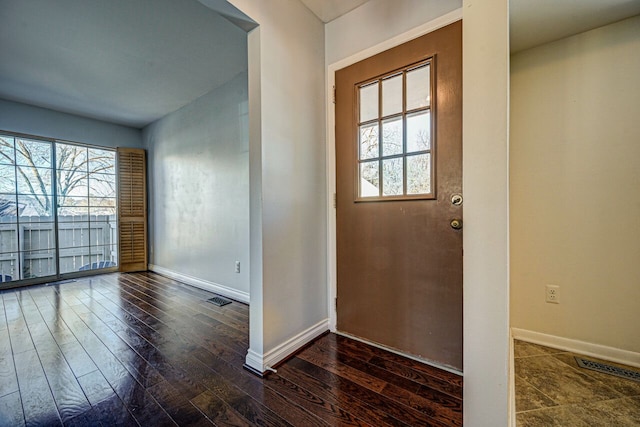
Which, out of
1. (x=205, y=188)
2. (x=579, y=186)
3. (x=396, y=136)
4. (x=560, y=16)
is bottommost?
(x=579, y=186)

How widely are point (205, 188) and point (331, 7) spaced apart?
2378 millimetres

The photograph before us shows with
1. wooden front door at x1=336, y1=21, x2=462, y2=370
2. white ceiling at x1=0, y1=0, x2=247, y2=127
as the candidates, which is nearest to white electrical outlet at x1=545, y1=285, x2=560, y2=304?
wooden front door at x1=336, y1=21, x2=462, y2=370

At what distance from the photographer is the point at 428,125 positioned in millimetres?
1564

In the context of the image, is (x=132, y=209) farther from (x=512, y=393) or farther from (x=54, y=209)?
(x=512, y=393)

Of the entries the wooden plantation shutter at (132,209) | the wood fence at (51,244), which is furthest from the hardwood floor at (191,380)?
the wooden plantation shutter at (132,209)

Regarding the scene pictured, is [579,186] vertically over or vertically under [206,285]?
over

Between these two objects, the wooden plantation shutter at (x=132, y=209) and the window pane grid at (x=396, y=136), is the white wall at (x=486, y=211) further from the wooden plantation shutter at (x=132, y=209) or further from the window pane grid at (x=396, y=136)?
the wooden plantation shutter at (x=132, y=209)

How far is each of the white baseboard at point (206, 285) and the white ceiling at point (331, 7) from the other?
2.65 metres

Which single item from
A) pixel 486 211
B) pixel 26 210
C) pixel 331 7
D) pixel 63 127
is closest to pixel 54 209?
pixel 26 210

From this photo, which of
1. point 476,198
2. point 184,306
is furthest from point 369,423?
point 184,306

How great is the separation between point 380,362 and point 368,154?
1407mm

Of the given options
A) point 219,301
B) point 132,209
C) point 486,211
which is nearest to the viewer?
point 486,211

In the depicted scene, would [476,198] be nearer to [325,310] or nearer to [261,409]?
[261,409]

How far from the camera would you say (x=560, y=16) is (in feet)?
5.13
